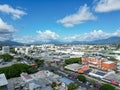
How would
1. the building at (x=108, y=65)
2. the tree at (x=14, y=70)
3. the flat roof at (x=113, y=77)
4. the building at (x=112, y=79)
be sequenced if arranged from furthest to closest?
the building at (x=108, y=65), the tree at (x=14, y=70), the flat roof at (x=113, y=77), the building at (x=112, y=79)

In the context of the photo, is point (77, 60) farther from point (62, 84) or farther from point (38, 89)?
point (38, 89)

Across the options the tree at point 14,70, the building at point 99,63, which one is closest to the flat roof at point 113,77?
the building at point 99,63

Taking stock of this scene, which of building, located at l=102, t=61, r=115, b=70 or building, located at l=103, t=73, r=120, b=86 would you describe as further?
building, located at l=102, t=61, r=115, b=70

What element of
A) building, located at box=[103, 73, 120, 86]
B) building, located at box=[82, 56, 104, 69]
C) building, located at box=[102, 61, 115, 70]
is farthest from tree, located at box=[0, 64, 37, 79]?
building, located at box=[102, 61, 115, 70]

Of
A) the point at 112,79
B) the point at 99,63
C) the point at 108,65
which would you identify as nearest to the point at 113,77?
the point at 112,79

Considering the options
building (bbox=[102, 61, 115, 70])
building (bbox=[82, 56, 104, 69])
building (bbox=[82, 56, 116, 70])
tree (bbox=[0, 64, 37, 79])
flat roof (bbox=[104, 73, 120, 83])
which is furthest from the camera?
building (bbox=[82, 56, 104, 69])

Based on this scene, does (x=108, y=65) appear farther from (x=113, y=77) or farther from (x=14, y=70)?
(x=14, y=70)

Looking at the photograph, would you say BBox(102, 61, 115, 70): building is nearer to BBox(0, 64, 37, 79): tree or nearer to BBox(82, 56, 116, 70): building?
BBox(82, 56, 116, 70): building

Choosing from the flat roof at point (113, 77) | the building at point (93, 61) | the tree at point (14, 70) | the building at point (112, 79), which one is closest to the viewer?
the building at point (112, 79)

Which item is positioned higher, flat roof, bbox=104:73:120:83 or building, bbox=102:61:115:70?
building, bbox=102:61:115:70

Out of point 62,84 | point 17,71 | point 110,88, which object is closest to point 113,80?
point 110,88

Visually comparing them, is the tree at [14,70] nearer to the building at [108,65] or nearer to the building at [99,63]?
the building at [99,63]
